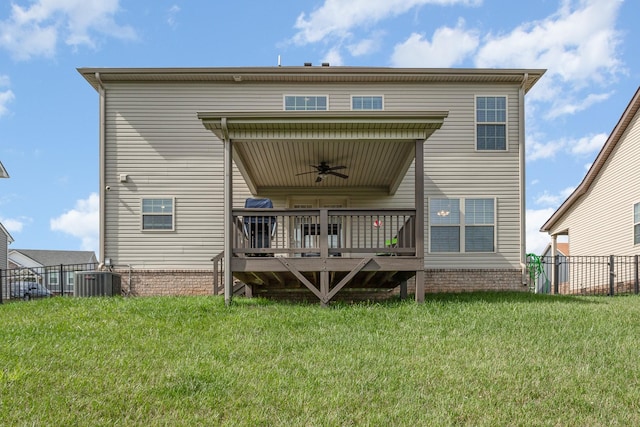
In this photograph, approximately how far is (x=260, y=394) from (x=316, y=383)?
0.57 m

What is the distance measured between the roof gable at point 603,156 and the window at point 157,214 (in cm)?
1299

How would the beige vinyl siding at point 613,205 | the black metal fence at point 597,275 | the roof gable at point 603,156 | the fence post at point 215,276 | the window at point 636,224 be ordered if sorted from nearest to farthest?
the fence post at point 215,276 → the black metal fence at point 597,275 → the window at point 636,224 → the roof gable at point 603,156 → the beige vinyl siding at point 613,205

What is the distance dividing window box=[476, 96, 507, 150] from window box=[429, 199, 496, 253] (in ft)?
4.86

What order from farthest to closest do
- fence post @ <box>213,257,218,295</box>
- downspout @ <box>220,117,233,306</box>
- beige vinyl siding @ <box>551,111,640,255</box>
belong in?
beige vinyl siding @ <box>551,111,640,255</box> → fence post @ <box>213,257,218,295</box> → downspout @ <box>220,117,233,306</box>

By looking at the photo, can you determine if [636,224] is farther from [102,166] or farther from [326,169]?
[102,166]

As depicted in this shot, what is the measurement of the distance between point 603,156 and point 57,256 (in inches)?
1603

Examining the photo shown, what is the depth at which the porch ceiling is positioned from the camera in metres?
9.41

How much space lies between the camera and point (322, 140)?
32.2ft

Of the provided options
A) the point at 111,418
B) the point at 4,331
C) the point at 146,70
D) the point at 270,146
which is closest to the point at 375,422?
the point at 111,418

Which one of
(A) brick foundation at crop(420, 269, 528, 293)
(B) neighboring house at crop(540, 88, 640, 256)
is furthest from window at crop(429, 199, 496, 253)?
(B) neighboring house at crop(540, 88, 640, 256)

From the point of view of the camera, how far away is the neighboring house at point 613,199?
1611 centimetres

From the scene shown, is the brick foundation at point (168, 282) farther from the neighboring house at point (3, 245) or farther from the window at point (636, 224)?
the neighboring house at point (3, 245)

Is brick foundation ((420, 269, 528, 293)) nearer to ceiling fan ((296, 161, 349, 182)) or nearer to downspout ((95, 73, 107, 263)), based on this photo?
ceiling fan ((296, 161, 349, 182))

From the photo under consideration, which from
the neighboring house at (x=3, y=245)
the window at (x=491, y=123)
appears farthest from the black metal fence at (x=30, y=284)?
the window at (x=491, y=123)
